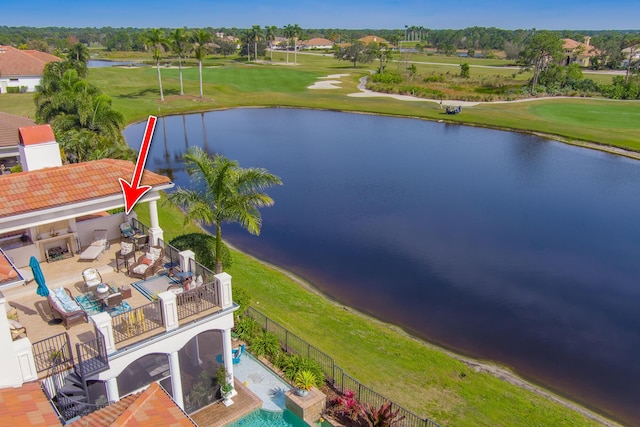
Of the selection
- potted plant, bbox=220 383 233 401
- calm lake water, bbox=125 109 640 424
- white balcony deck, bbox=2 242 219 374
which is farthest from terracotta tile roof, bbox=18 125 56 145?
calm lake water, bbox=125 109 640 424

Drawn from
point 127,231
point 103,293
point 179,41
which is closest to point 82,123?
point 127,231

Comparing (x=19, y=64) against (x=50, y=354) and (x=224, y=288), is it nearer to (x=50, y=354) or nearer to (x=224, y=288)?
(x=224, y=288)

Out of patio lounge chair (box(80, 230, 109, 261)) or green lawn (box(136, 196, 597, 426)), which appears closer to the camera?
green lawn (box(136, 196, 597, 426))

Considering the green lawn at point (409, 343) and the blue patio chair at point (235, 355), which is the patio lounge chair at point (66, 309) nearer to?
the blue patio chair at point (235, 355)

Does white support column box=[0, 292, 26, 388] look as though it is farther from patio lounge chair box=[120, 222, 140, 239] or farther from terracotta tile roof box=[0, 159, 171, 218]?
patio lounge chair box=[120, 222, 140, 239]

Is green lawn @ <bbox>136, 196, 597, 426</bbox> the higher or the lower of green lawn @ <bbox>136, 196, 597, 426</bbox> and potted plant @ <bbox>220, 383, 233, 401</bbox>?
the lower

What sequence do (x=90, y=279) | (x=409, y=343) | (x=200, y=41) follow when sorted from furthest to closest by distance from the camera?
(x=200, y=41), (x=409, y=343), (x=90, y=279)

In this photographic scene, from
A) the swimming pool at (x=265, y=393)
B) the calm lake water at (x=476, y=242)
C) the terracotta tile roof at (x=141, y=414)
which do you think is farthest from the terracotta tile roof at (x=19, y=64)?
the terracotta tile roof at (x=141, y=414)
